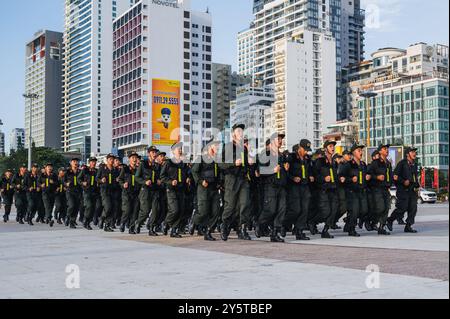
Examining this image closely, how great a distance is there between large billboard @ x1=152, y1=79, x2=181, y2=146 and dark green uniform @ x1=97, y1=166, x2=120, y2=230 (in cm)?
10295

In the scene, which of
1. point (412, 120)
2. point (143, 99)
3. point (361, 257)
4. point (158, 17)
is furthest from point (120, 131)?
point (361, 257)

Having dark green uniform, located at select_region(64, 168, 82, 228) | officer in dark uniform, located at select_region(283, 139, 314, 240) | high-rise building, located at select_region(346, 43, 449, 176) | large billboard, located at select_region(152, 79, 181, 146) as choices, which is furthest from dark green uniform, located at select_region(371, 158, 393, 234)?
large billboard, located at select_region(152, 79, 181, 146)

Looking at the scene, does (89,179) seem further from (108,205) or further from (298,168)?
(298,168)

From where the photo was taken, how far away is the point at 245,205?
11.7 meters

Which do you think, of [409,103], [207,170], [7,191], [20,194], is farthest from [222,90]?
[207,170]

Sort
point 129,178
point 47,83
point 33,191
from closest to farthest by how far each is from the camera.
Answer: point 129,178
point 33,191
point 47,83

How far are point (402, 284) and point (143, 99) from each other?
128m

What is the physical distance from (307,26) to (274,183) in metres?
135

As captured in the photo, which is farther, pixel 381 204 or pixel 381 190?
pixel 381 190

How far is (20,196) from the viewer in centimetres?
2125
